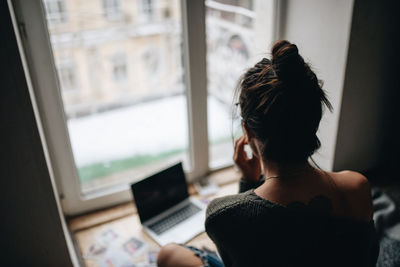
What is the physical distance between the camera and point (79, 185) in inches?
67.8

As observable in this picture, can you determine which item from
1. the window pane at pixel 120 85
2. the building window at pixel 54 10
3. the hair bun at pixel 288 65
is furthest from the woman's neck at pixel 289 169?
the building window at pixel 54 10

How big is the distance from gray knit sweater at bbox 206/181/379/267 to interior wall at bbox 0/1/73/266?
67 centimetres

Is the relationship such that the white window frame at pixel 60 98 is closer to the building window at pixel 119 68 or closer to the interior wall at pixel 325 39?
the interior wall at pixel 325 39

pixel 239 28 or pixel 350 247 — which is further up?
pixel 239 28

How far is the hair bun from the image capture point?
88 cm

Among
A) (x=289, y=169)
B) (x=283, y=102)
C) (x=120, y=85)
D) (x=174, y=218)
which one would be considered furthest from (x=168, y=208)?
(x=120, y=85)

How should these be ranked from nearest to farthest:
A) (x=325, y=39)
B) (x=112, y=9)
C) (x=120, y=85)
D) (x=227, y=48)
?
(x=325, y=39) → (x=227, y=48) → (x=112, y=9) → (x=120, y=85)

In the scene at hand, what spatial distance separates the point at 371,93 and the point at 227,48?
3.04 ft

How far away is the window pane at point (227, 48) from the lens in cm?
191

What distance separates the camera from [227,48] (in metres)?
2.31

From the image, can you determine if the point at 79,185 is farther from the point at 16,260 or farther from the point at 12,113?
the point at 12,113

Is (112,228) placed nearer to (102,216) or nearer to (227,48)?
(102,216)

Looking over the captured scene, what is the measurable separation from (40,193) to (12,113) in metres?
0.31

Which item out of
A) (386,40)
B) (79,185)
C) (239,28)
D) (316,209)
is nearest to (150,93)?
(239,28)
